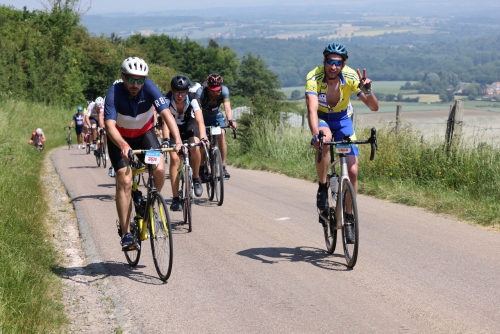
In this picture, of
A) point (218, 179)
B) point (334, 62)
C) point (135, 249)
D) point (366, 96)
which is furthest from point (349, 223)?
point (218, 179)

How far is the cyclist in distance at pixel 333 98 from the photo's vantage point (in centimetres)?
759

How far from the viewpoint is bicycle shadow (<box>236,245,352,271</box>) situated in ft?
24.9

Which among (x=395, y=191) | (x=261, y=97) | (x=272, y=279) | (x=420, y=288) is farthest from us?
(x=261, y=97)

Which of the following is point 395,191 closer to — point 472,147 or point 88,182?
point 472,147

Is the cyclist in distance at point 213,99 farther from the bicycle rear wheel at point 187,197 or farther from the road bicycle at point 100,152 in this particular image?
the road bicycle at point 100,152

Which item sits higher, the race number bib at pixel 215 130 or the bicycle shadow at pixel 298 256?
the race number bib at pixel 215 130

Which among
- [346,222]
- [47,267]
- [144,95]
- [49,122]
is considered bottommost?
[49,122]

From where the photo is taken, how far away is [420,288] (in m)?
6.51

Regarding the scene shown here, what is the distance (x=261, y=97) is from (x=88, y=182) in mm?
8808

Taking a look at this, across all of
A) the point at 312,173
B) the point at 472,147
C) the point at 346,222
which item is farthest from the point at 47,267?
the point at 312,173

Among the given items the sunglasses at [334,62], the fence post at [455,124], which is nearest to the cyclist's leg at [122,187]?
the sunglasses at [334,62]

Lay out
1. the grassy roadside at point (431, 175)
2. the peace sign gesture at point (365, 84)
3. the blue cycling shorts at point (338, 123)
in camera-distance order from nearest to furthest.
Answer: the peace sign gesture at point (365, 84)
the blue cycling shorts at point (338, 123)
the grassy roadside at point (431, 175)

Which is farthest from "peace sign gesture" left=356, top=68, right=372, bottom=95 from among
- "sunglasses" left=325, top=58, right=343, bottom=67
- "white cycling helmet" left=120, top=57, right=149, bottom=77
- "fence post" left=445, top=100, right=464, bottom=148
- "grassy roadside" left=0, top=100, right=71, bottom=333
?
"fence post" left=445, top=100, right=464, bottom=148

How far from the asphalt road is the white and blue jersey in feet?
5.09
